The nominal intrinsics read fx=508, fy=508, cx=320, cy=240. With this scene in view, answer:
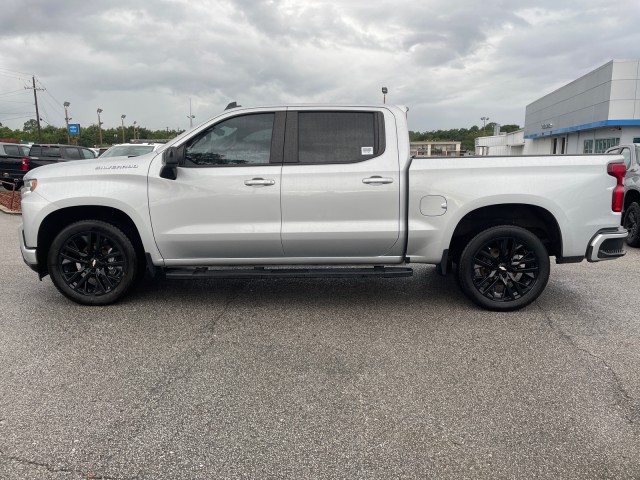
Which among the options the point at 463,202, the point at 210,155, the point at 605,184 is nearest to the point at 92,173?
the point at 210,155

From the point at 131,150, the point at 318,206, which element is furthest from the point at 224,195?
the point at 131,150

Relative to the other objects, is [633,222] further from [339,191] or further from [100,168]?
[100,168]

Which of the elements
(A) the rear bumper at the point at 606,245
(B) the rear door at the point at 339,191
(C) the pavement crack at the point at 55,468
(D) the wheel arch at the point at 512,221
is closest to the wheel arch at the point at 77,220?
(B) the rear door at the point at 339,191

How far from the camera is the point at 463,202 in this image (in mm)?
4805

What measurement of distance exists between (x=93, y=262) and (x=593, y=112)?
90.1 ft

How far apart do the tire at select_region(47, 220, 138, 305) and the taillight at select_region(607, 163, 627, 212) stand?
4.65 m

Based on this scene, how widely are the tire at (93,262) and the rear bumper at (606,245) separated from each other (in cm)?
447

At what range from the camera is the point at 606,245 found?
4.89 metres

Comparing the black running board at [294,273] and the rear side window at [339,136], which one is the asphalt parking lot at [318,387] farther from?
the rear side window at [339,136]

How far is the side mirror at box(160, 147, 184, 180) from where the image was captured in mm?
4730

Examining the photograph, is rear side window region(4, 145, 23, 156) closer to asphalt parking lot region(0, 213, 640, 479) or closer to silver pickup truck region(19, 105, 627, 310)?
asphalt parking lot region(0, 213, 640, 479)

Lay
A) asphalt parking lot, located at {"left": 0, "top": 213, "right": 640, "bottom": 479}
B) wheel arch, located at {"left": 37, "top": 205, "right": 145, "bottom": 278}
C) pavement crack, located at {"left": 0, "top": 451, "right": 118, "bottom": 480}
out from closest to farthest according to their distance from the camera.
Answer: pavement crack, located at {"left": 0, "top": 451, "right": 118, "bottom": 480}, asphalt parking lot, located at {"left": 0, "top": 213, "right": 640, "bottom": 479}, wheel arch, located at {"left": 37, "top": 205, "right": 145, "bottom": 278}

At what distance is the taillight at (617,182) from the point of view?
4.75m

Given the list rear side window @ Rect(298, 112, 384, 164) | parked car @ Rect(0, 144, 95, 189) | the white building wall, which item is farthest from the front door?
the white building wall
